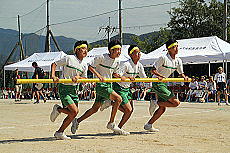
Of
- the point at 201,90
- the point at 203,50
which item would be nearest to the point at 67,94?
the point at 203,50

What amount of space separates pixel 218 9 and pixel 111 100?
4885cm

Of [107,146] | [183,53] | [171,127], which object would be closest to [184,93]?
[183,53]

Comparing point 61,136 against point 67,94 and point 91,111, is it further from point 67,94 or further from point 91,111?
point 91,111

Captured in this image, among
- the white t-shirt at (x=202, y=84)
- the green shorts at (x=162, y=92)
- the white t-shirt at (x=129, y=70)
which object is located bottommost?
the white t-shirt at (x=202, y=84)

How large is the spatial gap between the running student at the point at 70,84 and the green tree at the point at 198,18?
4739 centimetres

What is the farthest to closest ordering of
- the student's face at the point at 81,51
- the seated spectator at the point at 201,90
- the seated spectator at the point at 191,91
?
the seated spectator at the point at 191,91, the seated spectator at the point at 201,90, the student's face at the point at 81,51

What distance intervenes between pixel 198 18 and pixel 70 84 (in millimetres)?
49462

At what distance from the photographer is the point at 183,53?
22.4 m

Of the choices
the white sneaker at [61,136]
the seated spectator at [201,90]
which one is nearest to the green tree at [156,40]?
the seated spectator at [201,90]

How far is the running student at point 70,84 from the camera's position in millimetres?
7719

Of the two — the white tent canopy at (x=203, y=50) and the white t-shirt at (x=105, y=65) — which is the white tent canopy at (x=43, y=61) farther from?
the white t-shirt at (x=105, y=65)

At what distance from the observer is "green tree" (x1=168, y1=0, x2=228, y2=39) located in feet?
178

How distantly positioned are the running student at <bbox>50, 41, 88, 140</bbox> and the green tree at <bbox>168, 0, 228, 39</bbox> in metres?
47.4

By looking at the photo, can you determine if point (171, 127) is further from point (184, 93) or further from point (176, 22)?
point (176, 22)
